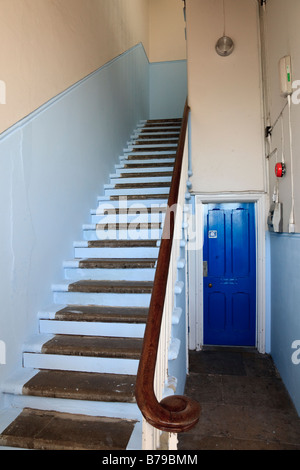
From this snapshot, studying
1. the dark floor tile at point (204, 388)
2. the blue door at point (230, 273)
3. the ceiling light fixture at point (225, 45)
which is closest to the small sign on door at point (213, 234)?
the blue door at point (230, 273)

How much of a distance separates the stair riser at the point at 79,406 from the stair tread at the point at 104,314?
59cm

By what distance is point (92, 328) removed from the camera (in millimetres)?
2340

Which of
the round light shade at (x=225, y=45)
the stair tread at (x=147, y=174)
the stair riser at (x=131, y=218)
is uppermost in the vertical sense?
the round light shade at (x=225, y=45)

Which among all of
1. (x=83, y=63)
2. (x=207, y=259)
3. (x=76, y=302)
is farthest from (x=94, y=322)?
(x=83, y=63)

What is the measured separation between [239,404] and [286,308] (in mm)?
1041

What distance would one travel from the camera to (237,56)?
3.79 m

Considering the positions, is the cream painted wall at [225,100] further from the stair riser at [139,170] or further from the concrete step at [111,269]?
the concrete step at [111,269]

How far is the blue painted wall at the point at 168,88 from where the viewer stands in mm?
7059

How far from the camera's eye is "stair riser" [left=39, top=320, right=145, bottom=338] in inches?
89.7

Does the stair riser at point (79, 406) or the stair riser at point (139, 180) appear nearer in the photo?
the stair riser at point (79, 406)

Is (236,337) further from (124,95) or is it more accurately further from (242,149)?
(124,95)

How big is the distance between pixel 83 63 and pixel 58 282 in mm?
2435

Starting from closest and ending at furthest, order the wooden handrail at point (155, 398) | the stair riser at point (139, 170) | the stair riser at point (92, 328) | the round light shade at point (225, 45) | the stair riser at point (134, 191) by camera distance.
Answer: the wooden handrail at point (155, 398) → the stair riser at point (92, 328) → the stair riser at point (134, 191) → the round light shade at point (225, 45) → the stair riser at point (139, 170)

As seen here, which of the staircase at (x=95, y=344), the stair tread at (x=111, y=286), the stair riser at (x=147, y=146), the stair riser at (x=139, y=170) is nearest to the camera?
the staircase at (x=95, y=344)
